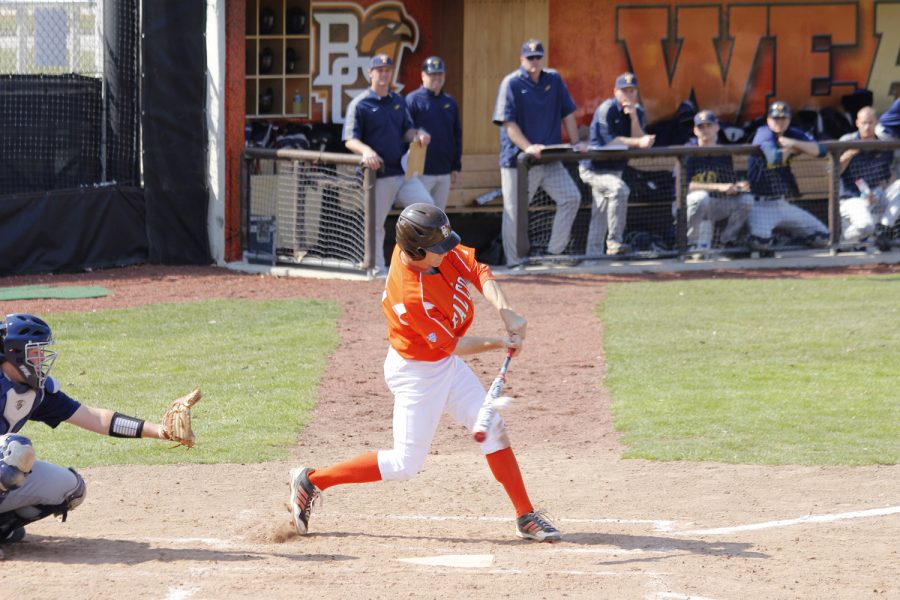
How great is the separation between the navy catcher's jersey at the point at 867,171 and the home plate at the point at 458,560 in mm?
9258

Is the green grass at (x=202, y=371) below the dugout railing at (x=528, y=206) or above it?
below

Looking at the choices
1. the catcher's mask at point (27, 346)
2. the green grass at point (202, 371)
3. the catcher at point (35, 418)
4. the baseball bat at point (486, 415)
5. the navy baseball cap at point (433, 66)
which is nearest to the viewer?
the catcher at point (35, 418)

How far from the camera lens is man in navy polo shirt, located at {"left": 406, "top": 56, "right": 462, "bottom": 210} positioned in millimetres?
13695

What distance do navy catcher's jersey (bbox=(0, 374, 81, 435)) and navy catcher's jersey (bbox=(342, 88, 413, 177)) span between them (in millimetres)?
7244

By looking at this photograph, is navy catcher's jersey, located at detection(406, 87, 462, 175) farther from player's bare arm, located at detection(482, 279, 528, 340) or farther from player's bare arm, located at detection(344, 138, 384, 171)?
player's bare arm, located at detection(482, 279, 528, 340)

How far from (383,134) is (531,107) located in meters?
1.58

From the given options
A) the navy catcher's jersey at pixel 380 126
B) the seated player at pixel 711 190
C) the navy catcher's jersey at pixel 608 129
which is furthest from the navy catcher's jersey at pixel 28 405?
the seated player at pixel 711 190

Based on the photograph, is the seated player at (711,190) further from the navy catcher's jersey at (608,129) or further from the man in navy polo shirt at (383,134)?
the man in navy polo shirt at (383,134)

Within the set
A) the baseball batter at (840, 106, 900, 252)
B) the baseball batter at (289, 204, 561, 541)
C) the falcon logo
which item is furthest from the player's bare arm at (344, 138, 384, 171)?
the baseball batter at (289, 204, 561, 541)

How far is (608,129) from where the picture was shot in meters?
13.7

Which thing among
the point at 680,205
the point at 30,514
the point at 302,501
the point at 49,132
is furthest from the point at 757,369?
the point at 49,132

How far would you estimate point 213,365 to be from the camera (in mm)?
10281

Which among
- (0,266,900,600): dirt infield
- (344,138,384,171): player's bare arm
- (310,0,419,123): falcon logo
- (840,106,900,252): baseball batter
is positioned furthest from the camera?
(310,0,419,123): falcon logo

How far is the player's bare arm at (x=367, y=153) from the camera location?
42.4ft
